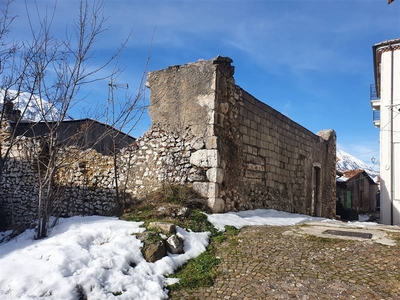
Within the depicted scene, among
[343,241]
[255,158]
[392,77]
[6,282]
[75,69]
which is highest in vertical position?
[392,77]

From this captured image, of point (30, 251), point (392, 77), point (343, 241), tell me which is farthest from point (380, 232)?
point (392, 77)

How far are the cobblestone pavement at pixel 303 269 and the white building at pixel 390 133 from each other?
7695mm

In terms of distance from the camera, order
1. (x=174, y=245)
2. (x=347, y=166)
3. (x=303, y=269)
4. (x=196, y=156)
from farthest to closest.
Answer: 1. (x=347, y=166)
2. (x=196, y=156)
3. (x=174, y=245)
4. (x=303, y=269)

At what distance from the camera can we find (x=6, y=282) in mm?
3734

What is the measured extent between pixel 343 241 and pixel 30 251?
462 cm

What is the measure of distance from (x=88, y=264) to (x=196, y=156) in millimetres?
4103

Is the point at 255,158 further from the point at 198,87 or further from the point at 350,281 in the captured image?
the point at 350,281

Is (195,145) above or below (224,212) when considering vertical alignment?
above

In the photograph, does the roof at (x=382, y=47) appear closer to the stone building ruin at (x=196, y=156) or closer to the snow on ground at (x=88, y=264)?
the stone building ruin at (x=196, y=156)

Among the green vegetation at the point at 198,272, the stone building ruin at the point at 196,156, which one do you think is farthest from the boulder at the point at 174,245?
the stone building ruin at the point at 196,156

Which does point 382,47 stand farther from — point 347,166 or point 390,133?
point 347,166

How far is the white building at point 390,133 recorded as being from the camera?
41.4 feet

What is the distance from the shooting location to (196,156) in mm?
7926

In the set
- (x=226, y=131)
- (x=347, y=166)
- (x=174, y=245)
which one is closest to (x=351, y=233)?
(x=174, y=245)
